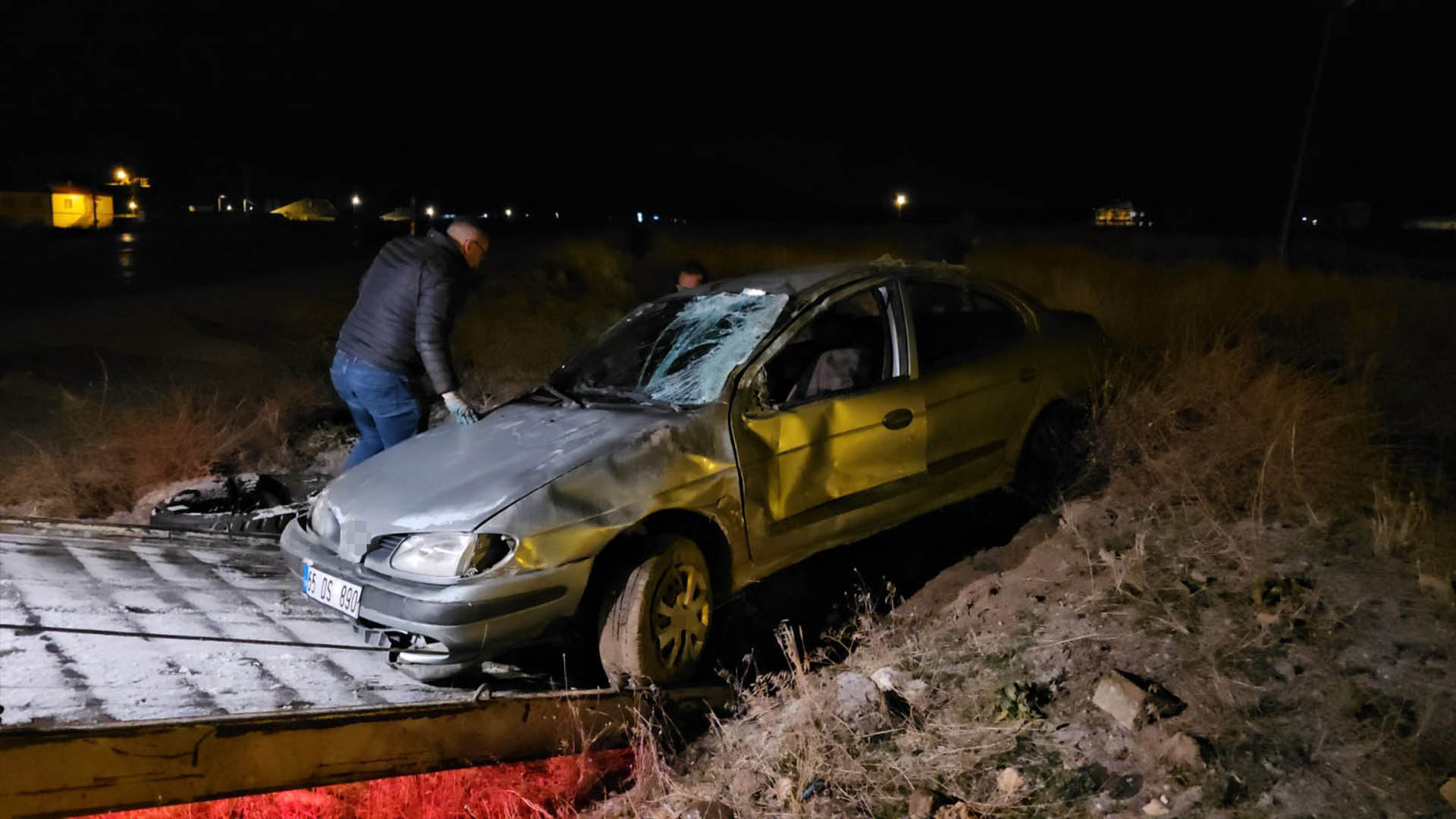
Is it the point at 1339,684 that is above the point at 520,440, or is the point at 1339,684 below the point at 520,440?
below

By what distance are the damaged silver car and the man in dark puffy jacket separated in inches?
22.7

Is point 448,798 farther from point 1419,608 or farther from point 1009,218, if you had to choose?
point 1009,218

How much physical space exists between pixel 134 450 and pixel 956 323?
5.17 meters

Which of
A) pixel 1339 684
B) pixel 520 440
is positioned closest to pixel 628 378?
pixel 520 440

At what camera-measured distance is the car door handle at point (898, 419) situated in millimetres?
4000

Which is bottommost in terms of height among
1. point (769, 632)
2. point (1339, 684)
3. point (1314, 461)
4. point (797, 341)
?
point (769, 632)

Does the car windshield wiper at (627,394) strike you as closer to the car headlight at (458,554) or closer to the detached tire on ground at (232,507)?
the car headlight at (458,554)

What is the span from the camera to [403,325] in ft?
14.7

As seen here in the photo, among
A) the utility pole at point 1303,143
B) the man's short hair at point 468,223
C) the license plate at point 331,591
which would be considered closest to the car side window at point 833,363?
the man's short hair at point 468,223

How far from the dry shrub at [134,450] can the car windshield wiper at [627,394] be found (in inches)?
131

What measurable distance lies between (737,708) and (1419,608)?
7.96ft

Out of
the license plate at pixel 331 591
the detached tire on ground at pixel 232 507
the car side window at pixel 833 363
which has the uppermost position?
the car side window at pixel 833 363

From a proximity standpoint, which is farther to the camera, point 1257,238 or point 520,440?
point 1257,238

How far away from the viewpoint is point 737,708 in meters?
3.40
